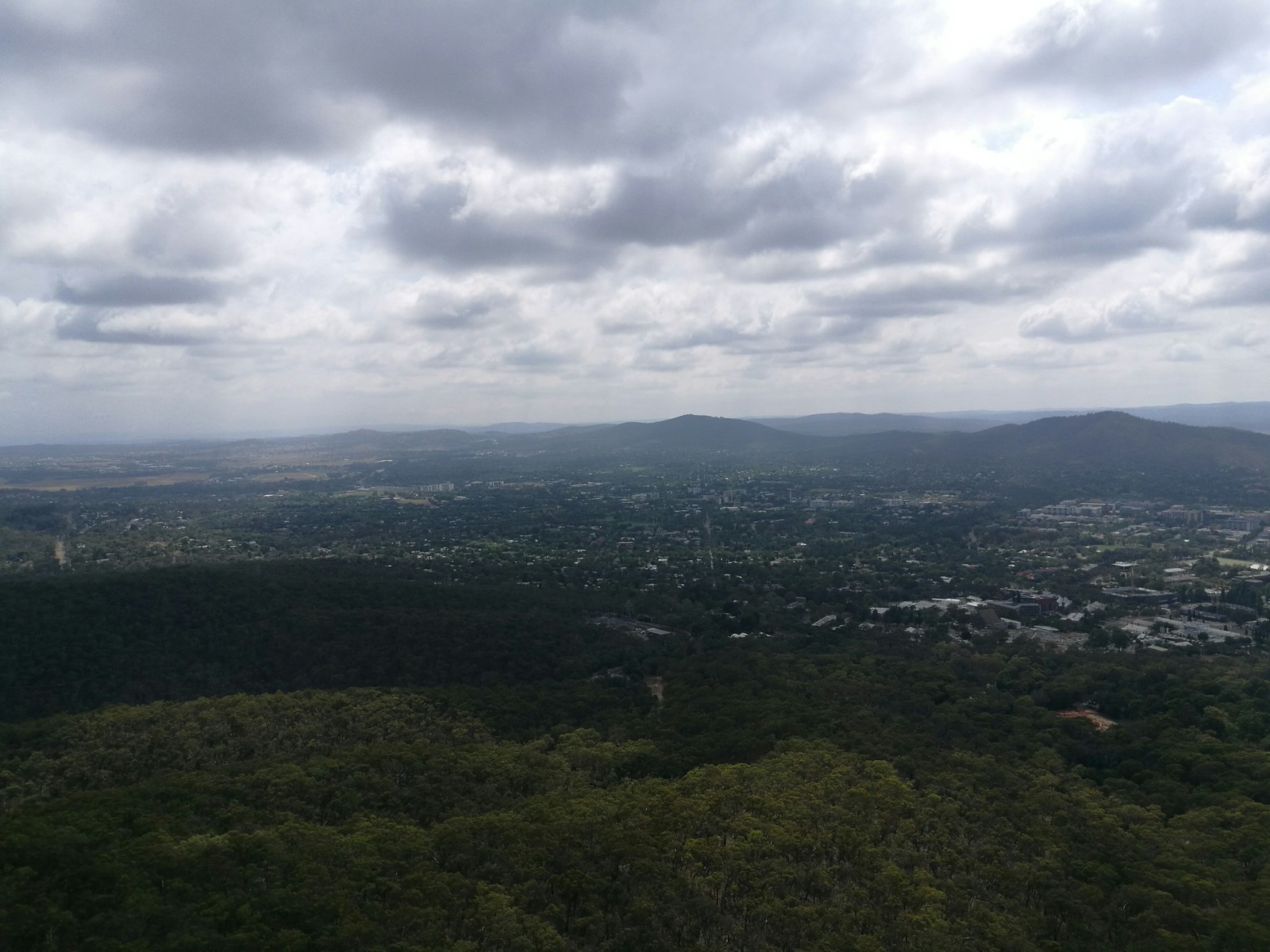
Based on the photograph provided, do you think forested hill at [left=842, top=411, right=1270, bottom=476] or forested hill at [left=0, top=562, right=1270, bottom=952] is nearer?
forested hill at [left=0, top=562, right=1270, bottom=952]

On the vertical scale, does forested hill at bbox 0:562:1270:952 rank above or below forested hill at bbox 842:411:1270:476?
below

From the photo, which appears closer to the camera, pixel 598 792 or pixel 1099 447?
pixel 598 792

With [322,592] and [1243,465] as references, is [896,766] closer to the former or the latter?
[322,592]

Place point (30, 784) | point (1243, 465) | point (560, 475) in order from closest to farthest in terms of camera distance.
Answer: point (30, 784)
point (1243, 465)
point (560, 475)

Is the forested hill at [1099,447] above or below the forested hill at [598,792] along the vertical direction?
above

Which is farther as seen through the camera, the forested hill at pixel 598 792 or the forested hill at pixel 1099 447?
the forested hill at pixel 1099 447

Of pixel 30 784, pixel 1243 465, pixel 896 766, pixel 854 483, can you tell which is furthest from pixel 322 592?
pixel 1243 465

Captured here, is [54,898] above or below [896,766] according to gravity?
above

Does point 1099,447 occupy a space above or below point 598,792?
above
